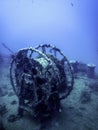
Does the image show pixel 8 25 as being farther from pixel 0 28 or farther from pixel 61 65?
pixel 61 65

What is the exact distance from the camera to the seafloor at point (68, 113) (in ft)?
25.8

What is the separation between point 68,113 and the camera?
→ 8891 mm

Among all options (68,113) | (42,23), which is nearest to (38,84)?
(68,113)

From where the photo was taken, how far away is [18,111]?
864 cm

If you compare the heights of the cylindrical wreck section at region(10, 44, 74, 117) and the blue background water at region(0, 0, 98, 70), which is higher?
the blue background water at region(0, 0, 98, 70)

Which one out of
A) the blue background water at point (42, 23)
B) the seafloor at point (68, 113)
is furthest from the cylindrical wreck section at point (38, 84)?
the blue background water at point (42, 23)

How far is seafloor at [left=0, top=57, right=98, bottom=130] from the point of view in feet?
25.8

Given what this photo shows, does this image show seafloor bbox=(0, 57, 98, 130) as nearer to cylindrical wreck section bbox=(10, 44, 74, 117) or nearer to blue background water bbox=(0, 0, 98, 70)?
cylindrical wreck section bbox=(10, 44, 74, 117)

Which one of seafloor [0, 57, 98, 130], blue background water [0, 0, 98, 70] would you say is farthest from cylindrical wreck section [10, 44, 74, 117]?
blue background water [0, 0, 98, 70]

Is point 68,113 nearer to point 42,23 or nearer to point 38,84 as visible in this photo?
point 38,84

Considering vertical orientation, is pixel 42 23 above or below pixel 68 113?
above

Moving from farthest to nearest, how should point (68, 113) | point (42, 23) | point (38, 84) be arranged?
point (42, 23), point (68, 113), point (38, 84)

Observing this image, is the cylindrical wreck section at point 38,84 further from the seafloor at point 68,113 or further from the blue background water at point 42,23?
the blue background water at point 42,23

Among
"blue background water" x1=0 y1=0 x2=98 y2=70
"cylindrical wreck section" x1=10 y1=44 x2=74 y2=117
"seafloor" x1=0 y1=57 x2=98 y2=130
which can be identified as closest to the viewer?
"cylindrical wreck section" x1=10 y1=44 x2=74 y2=117
